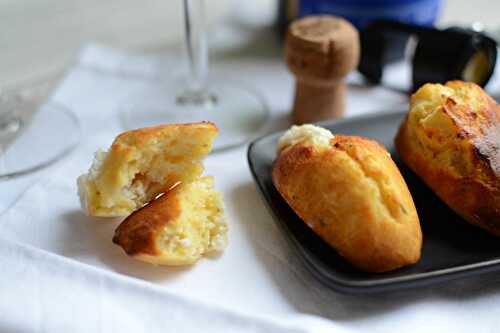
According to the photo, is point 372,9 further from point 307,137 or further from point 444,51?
point 307,137

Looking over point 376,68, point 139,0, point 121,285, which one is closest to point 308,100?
point 376,68

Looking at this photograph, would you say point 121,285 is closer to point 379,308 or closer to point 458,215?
point 379,308

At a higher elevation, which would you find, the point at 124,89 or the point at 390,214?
the point at 390,214

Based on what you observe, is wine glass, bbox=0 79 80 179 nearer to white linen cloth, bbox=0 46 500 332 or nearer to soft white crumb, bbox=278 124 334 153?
white linen cloth, bbox=0 46 500 332

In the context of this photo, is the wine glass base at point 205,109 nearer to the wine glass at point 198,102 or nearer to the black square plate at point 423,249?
the wine glass at point 198,102

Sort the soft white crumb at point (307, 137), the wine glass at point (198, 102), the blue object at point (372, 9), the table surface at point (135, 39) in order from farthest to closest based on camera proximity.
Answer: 1. the blue object at point (372, 9)
2. the wine glass at point (198, 102)
3. the table surface at point (135, 39)
4. the soft white crumb at point (307, 137)

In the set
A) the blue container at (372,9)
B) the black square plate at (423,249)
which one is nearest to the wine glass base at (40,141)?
the black square plate at (423,249)
